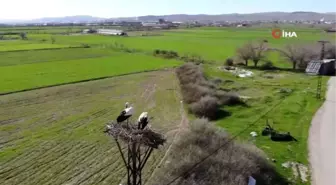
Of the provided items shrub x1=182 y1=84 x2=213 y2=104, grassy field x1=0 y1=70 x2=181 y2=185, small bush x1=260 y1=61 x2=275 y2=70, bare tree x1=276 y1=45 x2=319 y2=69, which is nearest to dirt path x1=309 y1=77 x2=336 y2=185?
grassy field x1=0 y1=70 x2=181 y2=185

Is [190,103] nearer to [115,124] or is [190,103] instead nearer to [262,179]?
[262,179]

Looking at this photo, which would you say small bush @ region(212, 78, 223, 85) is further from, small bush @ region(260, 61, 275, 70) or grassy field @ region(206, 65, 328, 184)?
small bush @ region(260, 61, 275, 70)

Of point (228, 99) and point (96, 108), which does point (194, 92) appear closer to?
point (228, 99)

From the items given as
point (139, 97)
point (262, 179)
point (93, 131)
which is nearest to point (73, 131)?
point (93, 131)

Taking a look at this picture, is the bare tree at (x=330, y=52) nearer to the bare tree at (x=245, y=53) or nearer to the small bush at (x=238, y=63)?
the bare tree at (x=245, y=53)

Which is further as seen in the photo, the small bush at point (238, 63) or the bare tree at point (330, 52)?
the small bush at point (238, 63)

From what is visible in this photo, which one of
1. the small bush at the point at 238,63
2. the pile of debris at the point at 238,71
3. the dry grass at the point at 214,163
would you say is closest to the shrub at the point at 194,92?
the dry grass at the point at 214,163

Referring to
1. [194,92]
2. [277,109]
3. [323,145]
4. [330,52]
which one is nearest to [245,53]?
[330,52]
